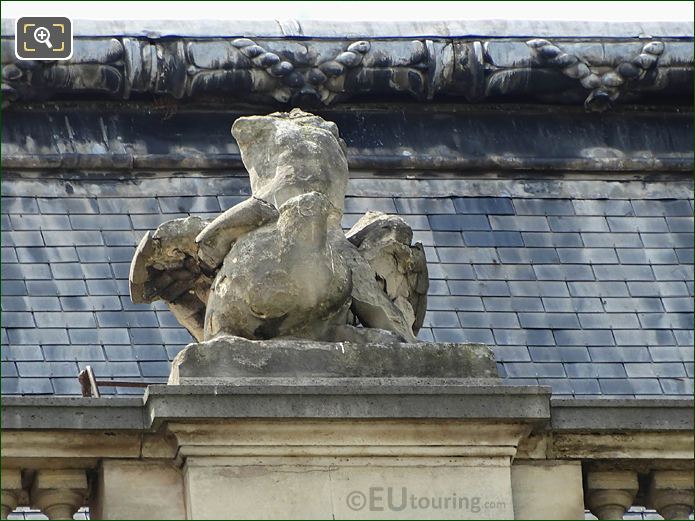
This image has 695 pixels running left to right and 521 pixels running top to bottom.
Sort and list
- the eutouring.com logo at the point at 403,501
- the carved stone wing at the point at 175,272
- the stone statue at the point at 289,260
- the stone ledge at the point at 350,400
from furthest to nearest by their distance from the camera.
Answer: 1. the carved stone wing at the point at 175,272
2. the stone statue at the point at 289,260
3. the eutouring.com logo at the point at 403,501
4. the stone ledge at the point at 350,400

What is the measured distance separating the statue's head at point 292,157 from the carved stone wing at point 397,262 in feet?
0.97

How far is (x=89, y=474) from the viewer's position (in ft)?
55.0

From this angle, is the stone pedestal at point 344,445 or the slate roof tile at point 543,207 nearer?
the stone pedestal at point 344,445

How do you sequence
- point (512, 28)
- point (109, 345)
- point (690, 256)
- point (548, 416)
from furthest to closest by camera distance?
point (512, 28), point (690, 256), point (109, 345), point (548, 416)

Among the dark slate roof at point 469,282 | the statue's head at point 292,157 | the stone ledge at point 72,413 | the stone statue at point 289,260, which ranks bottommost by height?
the stone ledge at point 72,413

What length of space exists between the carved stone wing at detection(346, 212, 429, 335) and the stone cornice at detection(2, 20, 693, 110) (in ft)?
28.6

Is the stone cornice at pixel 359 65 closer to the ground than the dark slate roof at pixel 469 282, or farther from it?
Result: farther from it

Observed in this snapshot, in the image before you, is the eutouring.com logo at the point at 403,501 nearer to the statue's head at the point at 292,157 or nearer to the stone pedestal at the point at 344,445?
the stone pedestal at the point at 344,445

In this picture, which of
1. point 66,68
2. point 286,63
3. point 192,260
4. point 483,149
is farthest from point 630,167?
point 192,260

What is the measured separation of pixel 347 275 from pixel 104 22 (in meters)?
10.3

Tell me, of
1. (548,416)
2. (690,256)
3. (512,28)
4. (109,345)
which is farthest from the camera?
(512,28)

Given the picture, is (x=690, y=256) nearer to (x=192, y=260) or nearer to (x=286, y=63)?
(x=286, y=63)

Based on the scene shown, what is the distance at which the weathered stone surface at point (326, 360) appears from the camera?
54.6 feet

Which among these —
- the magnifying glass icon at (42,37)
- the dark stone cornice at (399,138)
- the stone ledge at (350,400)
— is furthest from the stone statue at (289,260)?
the magnifying glass icon at (42,37)
